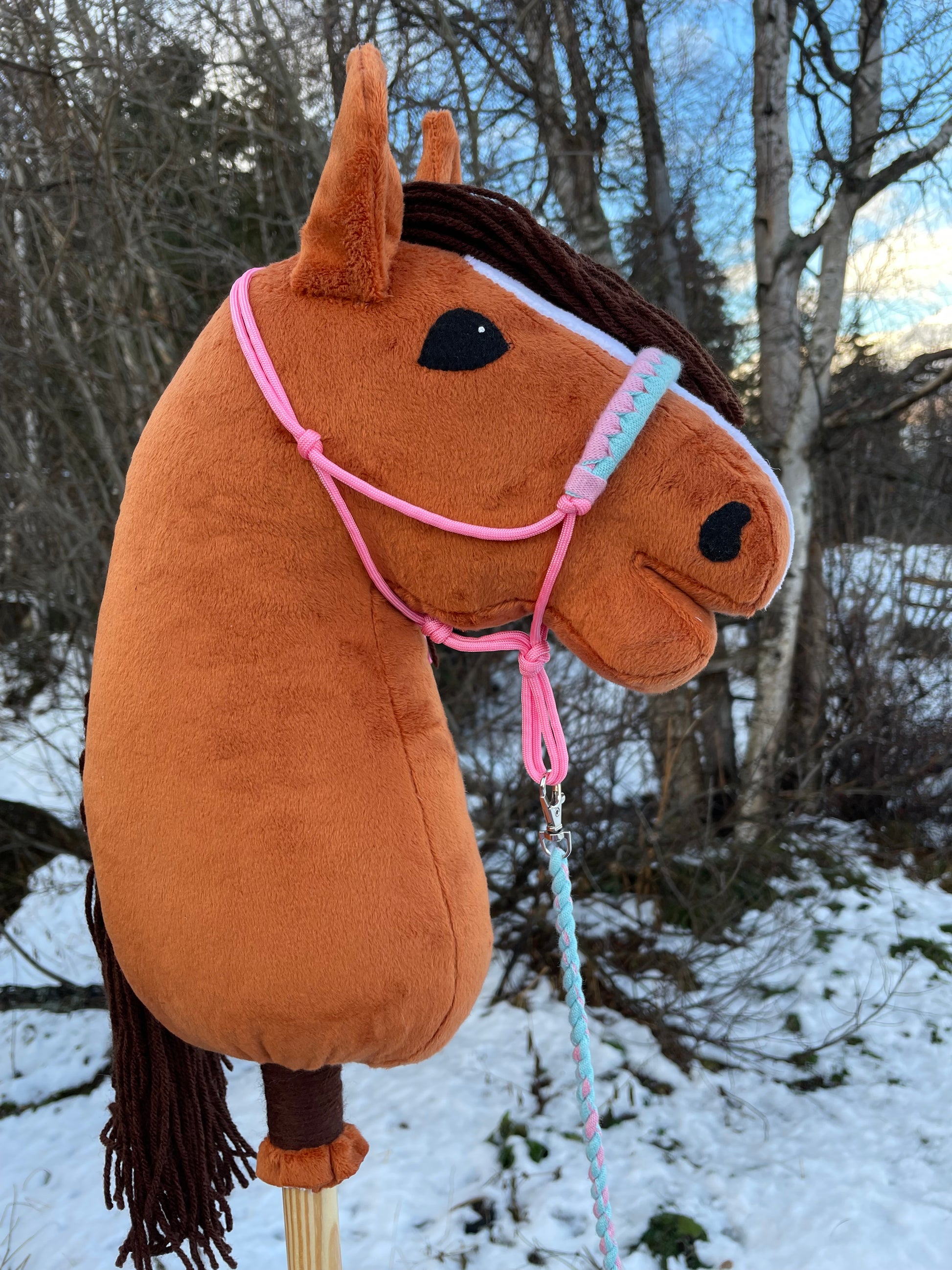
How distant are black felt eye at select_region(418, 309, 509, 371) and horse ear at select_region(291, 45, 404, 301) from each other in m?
0.06

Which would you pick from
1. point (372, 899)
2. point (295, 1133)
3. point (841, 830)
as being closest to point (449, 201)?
point (372, 899)

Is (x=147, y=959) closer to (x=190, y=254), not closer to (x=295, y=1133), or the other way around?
(x=295, y=1133)

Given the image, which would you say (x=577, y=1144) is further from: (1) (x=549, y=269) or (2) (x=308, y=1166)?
(1) (x=549, y=269)

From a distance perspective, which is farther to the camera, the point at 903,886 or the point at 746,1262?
the point at 903,886

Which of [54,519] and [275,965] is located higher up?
[54,519]

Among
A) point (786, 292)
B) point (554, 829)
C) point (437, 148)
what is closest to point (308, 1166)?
point (554, 829)

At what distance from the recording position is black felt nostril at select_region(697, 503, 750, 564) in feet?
1.95

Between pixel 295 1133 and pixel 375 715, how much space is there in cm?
43

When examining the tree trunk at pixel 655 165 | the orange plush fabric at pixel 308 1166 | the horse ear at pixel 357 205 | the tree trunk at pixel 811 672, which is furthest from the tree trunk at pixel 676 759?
the horse ear at pixel 357 205

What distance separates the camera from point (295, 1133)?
0.78 metres

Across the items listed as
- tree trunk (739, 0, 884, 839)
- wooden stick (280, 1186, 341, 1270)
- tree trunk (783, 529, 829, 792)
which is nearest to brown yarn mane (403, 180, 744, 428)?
wooden stick (280, 1186, 341, 1270)

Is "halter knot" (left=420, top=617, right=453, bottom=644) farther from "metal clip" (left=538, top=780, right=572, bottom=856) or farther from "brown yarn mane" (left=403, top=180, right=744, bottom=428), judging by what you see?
"brown yarn mane" (left=403, top=180, right=744, bottom=428)

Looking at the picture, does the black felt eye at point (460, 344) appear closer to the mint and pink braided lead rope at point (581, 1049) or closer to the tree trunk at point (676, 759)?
the mint and pink braided lead rope at point (581, 1049)

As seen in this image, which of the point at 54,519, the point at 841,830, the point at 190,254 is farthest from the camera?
the point at 841,830
